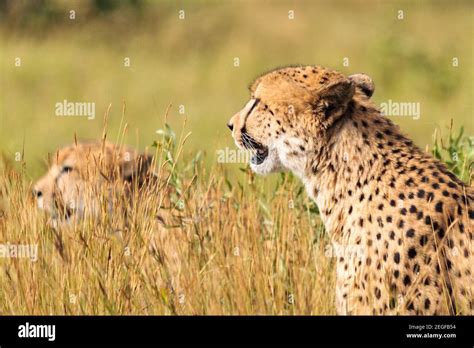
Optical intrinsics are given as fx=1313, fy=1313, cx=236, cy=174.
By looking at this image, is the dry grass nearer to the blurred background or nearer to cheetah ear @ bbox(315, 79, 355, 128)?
cheetah ear @ bbox(315, 79, 355, 128)

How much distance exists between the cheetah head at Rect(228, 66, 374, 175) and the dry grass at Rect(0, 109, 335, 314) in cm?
24

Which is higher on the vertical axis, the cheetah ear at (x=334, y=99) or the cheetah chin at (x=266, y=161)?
the cheetah ear at (x=334, y=99)

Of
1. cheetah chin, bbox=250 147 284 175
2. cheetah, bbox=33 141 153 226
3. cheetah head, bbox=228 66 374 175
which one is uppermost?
cheetah, bbox=33 141 153 226

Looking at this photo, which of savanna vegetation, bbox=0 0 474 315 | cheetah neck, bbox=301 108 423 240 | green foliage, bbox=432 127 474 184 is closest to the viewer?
cheetah neck, bbox=301 108 423 240

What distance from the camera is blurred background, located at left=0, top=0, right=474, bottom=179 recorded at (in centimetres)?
1498

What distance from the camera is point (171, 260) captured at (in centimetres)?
545

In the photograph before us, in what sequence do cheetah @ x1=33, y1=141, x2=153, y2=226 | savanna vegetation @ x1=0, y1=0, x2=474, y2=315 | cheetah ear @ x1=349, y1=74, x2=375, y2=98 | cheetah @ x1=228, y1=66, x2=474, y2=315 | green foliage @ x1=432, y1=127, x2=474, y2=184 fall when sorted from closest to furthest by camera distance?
cheetah @ x1=228, y1=66, x2=474, y2=315
savanna vegetation @ x1=0, y1=0, x2=474, y2=315
cheetah ear @ x1=349, y1=74, x2=375, y2=98
green foliage @ x1=432, y1=127, x2=474, y2=184
cheetah @ x1=33, y1=141, x2=153, y2=226

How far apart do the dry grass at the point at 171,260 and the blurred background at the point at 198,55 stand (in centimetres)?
777

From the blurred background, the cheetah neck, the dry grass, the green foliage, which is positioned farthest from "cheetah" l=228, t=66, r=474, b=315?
the blurred background

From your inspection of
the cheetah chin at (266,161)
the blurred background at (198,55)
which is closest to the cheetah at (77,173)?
the cheetah chin at (266,161)

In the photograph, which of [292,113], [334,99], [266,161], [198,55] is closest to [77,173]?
[266,161]

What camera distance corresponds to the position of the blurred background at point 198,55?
14977 millimetres

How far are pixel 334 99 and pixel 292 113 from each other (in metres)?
0.18

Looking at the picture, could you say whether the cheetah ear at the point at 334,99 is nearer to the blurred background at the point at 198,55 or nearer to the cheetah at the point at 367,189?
the cheetah at the point at 367,189
